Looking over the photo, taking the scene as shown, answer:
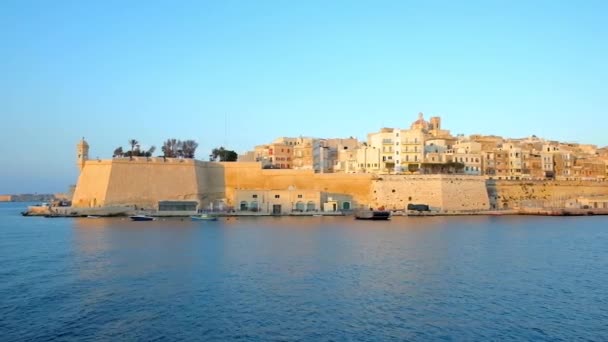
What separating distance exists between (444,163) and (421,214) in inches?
251

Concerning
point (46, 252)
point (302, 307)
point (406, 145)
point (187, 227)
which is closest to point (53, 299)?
point (302, 307)

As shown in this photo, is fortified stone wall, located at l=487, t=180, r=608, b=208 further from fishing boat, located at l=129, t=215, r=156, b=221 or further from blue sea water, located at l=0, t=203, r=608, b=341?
fishing boat, located at l=129, t=215, r=156, b=221

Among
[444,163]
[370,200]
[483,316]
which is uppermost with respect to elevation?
[444,163]

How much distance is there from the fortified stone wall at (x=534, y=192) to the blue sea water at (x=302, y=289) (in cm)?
2157

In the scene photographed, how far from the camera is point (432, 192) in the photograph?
40.1 meters

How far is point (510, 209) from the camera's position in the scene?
140 feet

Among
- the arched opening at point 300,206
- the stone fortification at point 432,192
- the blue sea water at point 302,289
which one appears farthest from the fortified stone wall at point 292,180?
the blue sea water at point 302,289

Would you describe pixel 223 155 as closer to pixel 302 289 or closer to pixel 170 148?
pixel 170 148

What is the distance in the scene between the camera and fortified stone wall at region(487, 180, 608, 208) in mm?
43562

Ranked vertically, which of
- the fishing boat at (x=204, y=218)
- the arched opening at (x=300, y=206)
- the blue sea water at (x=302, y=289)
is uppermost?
the arched opening at (x=300, y=206)

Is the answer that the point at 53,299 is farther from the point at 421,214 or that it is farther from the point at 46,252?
the point at 421,214

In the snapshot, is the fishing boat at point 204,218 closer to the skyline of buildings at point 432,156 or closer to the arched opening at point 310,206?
the arched opening at point 310,206

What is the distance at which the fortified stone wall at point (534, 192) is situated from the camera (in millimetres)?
43562

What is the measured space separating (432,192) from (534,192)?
9.99 meters
